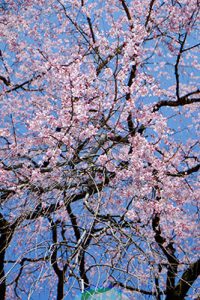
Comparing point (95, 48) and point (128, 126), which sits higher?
point (95, 48)

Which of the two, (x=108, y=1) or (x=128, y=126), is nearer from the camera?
(x=128, y=126)

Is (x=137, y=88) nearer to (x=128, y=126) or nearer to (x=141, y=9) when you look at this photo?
(x=128, y=126)

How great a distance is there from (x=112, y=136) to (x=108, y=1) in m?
4.25

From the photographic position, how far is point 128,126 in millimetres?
7066

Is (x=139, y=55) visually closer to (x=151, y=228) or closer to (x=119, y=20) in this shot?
(x=119, y=20)

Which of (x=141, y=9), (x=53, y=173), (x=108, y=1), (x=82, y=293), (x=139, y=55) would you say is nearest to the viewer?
(x=82, y=293)

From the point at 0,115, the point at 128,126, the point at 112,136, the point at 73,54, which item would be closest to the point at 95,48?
the point at 73,54

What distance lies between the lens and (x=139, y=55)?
6.94 meters

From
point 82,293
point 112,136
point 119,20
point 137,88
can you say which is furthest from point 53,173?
point 119,20

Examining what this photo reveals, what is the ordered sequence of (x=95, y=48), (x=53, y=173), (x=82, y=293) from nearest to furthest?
(x=82, y=293), (x=53, y=173), (x=95, y=48)

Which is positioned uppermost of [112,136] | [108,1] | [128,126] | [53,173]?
[108,1]

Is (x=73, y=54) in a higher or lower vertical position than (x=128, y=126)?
higher

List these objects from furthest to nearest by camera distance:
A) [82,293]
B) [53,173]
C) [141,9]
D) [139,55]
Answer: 1. [141,9]
2. [139,55]
3. [53,173]
4. [82,293]

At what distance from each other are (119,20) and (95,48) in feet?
4.15
